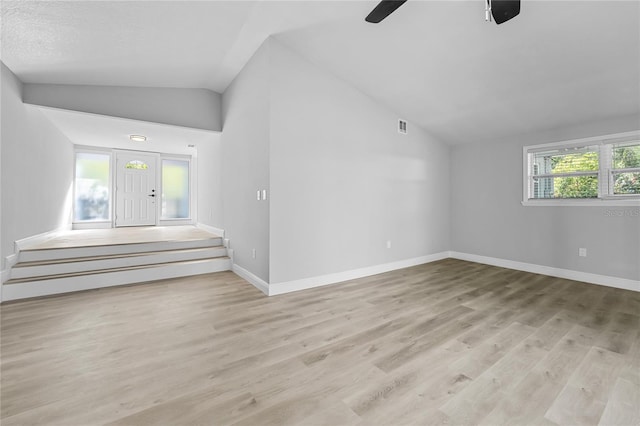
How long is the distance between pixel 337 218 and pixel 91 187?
6.84 metres

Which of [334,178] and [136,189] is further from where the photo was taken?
[136,189]

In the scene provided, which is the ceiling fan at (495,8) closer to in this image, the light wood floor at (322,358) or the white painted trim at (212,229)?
the light wood floor at (322,358)

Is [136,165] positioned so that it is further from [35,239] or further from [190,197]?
[35,239]

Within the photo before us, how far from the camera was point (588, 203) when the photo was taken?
158 inches

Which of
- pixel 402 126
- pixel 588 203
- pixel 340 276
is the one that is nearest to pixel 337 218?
pixel 340 276

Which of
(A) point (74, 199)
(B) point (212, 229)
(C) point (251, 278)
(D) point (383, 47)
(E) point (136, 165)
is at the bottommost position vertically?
(C) point (251, 278)

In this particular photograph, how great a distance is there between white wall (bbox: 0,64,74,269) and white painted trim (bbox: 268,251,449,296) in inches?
134

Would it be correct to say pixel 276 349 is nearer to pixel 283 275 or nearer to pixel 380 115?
pixel 283 275

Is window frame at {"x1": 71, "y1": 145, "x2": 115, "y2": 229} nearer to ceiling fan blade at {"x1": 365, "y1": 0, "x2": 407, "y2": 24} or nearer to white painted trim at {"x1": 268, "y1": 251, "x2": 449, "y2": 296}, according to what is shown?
white painted trim at {"x1": 268, "y1": 251, "x2": 449, "y2": 296}

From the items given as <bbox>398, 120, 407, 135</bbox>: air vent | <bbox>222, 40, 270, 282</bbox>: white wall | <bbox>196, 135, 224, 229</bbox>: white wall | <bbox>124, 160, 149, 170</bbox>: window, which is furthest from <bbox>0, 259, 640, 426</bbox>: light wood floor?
<bbox>124, 160, 149, 170</bbox>: window

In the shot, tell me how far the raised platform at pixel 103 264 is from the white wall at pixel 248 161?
65 cm

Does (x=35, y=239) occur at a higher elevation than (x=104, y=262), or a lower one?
higher

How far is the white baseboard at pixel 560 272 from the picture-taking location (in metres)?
3.71

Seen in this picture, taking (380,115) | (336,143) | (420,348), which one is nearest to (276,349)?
(420,348)
